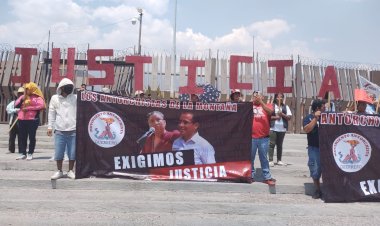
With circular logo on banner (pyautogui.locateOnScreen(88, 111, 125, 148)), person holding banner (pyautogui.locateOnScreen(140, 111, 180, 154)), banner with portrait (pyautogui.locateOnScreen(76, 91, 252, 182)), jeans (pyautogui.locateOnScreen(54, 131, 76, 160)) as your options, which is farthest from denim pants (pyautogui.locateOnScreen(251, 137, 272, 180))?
jeans (pyautogui.locateOnScreen(54, 131, 76, 160))

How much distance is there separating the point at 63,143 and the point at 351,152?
17.2 feet

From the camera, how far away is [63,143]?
25.4 feet

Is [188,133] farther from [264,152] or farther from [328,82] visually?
[328,82]

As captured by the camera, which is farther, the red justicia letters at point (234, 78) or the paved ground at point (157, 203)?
the red justicia letters at point (234, 78)

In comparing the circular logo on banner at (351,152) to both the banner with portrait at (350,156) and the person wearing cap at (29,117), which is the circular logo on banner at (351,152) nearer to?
the banner with portrait at (350,156)

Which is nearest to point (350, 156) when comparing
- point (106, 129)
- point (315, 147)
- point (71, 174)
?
point (315, 147)

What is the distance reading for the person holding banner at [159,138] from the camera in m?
8.04

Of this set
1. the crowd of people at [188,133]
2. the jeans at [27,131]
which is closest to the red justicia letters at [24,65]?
the jeans at [27,131]

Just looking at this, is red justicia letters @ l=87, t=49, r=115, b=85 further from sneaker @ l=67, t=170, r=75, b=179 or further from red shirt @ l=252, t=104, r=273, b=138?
red shirt @ l=252, t=104, r=273, b=138

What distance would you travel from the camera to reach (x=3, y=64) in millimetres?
17547

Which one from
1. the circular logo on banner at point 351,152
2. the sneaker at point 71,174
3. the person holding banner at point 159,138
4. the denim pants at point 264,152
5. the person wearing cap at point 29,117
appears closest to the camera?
the circular logo on banner at point 351,152

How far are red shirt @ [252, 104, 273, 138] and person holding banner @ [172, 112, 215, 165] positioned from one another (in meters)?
0.90

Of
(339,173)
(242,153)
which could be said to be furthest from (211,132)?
(339,173)

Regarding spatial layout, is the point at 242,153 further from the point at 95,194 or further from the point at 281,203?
the point at 95,194
